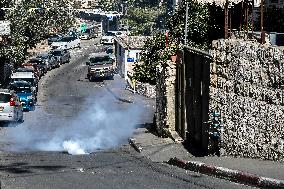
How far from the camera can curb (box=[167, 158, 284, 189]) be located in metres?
13.9

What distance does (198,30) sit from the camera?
1801 inches

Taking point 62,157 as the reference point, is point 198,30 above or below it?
above

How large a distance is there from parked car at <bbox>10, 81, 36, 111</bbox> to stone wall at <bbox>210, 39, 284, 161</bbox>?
80.1ft

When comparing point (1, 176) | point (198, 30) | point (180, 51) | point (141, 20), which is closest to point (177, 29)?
point (198, 30)

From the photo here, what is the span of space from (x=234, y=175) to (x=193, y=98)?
762 cm

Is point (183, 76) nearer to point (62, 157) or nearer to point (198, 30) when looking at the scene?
point (62, 157)

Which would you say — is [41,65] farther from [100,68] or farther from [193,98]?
[193,98]

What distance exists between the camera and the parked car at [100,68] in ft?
Answer: 208

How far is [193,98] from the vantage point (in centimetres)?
2267

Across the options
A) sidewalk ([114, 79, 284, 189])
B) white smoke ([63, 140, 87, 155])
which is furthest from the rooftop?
sidewalk ([114, 79, 284, 189])

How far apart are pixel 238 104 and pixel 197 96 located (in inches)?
156

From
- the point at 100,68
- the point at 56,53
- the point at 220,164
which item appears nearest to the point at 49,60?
the point at 56,53

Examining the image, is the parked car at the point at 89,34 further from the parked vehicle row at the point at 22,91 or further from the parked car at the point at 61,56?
the parked vehicle row at the point at 22,91

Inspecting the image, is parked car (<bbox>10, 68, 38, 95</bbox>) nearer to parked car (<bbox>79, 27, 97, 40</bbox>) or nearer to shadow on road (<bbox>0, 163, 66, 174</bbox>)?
shadow on road (<bbox>0, 163, 66, 174</bbox>)
